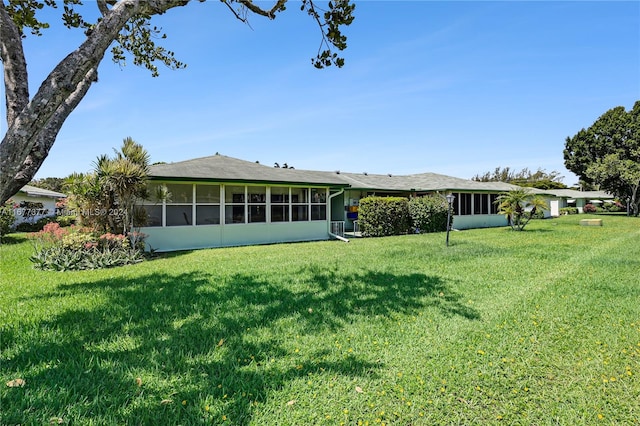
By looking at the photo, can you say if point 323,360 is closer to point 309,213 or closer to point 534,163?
point 309,213

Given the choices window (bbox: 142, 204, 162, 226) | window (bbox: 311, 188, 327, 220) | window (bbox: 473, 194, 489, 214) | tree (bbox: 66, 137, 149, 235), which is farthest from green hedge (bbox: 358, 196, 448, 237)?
tree (bbox: 66, 137, 149, 235)

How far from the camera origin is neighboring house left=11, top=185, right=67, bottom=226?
18.4 meters

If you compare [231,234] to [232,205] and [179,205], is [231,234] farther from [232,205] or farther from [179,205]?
[179,205]

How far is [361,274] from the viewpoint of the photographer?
7.52m

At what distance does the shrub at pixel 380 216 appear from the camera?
16.7 metres

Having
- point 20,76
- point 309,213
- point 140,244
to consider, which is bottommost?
point 140,244

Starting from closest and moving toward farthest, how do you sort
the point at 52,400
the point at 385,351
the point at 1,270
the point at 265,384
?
1. the point at 52,400
2. the point at 265,384
3. the point at 385,351
4. the point at 1,270

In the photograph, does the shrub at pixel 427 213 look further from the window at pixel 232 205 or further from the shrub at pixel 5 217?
the shrub at pixel 5 217

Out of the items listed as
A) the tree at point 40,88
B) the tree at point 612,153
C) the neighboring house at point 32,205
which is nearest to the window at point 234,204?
the tree at point 40,88

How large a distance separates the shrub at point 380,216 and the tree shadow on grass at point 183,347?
10309 millimetres

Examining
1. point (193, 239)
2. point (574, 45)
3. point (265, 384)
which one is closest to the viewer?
point (265, 384)

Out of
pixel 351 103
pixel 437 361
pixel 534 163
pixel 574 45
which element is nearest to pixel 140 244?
pixel 437 361

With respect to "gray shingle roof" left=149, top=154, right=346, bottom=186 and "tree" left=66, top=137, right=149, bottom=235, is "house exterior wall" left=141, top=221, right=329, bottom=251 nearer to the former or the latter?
"tree" left=66, top=137, right=149, bottom=235

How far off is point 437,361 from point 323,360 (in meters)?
1.29
